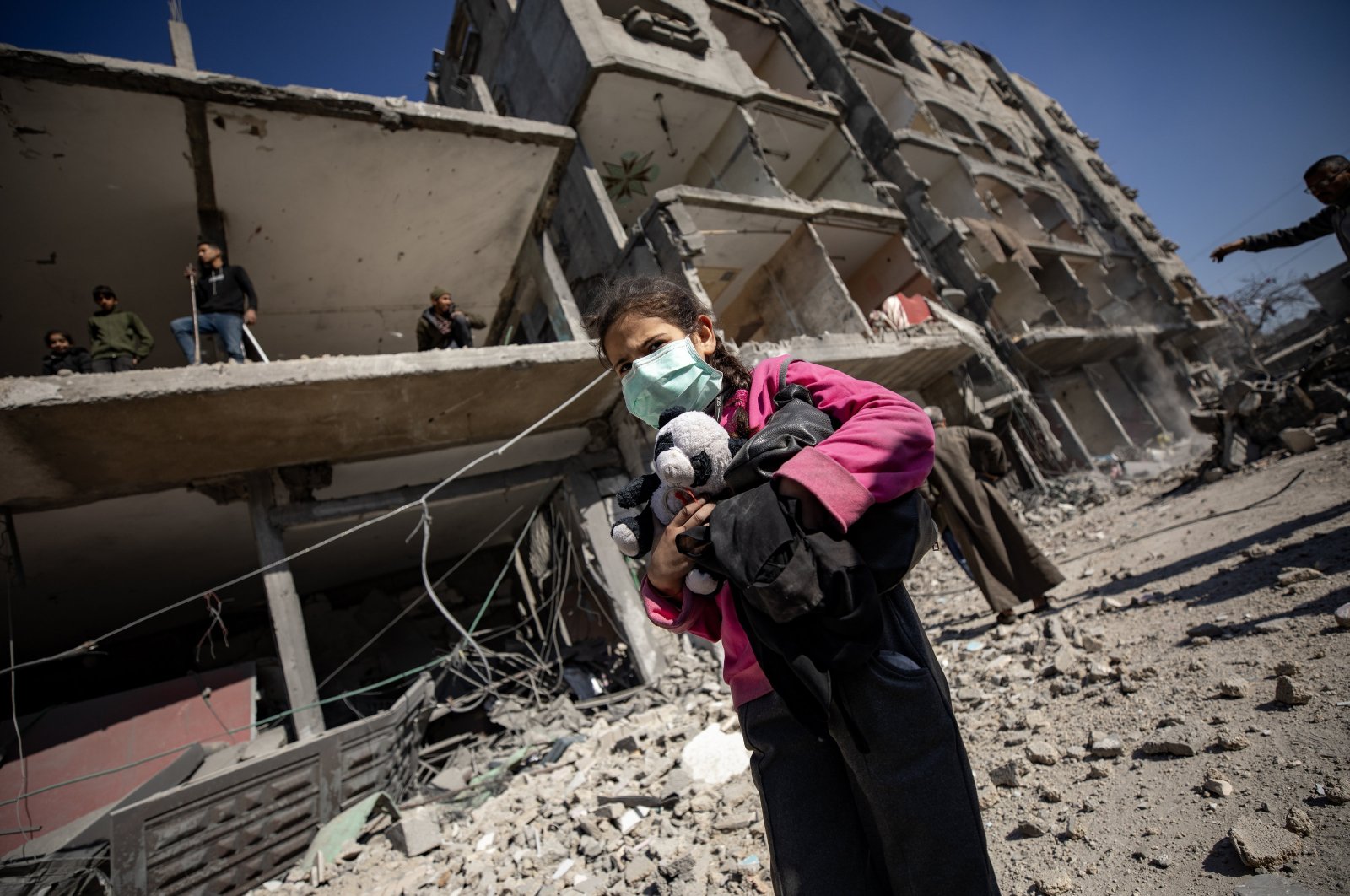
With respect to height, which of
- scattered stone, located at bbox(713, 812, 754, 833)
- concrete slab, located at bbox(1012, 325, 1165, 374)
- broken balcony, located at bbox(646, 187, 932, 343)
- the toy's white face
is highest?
broken balcony, located at bbox(646, 187, 932, 343)

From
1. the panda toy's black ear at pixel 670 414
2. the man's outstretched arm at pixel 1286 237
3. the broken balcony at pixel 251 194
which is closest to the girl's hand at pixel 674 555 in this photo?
the panda toy's black ear at pixel 670 414

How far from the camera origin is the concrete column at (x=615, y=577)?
620 centimetres

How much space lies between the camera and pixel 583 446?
7.36m

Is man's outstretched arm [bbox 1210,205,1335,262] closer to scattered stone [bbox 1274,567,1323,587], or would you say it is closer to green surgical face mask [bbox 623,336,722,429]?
scattered stone [bbox 1274,567,1323,587]

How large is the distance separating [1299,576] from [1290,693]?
1.48 meters

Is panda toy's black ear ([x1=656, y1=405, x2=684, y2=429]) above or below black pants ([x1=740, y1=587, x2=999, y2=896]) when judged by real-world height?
above

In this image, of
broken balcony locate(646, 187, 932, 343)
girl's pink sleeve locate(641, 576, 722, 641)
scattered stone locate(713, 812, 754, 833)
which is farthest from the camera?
broken balcony locate(646, 187, 932, 343)

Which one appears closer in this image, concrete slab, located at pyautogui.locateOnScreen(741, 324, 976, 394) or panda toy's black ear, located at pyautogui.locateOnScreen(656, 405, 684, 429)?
panda toy's black ear, located at pyautogui.locateOnScreen(656, 405, 684, 429)

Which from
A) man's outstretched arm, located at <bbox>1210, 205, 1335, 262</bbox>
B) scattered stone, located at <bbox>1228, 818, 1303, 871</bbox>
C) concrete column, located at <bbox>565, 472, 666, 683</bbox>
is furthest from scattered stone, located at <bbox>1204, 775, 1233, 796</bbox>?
concrete column, located at <bbox>565, 472, 666, 683</bbox>

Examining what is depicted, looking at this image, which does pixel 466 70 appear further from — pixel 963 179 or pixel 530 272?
pixel 963 179

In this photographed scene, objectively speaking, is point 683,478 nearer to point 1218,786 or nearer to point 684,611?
point 684,611

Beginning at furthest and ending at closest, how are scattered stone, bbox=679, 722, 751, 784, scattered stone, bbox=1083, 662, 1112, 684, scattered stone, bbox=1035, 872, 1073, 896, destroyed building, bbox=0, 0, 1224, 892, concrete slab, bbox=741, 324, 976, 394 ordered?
concrete slab, bbox=741, 324, 976, 394, destroyed building, bbox=0, 0, 1224, 892, scattered stone, bbox=679, 722, 751, 784, scattered stone, bbox=1083, 662, 1112, 684, scattered stone, bbox=1035, 872, 1073, 896

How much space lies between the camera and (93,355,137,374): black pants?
4.82 metres

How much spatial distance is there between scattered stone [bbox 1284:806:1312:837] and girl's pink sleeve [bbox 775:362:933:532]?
5.15 feet
